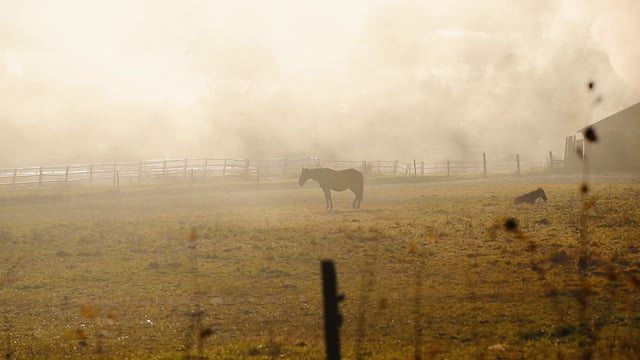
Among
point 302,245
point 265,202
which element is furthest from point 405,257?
point 265,202

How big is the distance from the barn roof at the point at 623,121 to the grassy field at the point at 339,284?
114ft

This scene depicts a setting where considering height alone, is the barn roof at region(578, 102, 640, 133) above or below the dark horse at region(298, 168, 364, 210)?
above

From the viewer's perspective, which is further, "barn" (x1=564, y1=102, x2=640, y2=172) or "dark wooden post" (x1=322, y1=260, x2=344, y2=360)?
"barn" (x1=564, y1=102, x2=640, y2=172)

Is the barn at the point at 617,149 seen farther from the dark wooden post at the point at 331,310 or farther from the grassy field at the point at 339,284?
the dark wooden post at the point at 331,310

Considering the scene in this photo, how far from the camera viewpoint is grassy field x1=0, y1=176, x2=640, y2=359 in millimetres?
11086

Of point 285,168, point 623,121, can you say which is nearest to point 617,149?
point 623,121

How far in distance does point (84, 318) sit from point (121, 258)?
621cm

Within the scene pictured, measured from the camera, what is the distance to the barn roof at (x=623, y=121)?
60.8 meters

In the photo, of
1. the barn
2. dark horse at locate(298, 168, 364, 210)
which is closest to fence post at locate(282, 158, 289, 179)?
the barn

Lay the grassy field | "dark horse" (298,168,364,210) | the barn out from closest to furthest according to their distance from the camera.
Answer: the grassy field < "dark horse" (298,168,364,210) < the barn

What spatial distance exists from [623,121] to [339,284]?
52.2 m

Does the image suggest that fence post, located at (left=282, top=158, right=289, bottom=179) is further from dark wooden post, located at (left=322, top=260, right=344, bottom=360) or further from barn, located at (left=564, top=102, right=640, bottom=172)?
dark wooden post, located at (left=322, top=260, right=344, bottom=360)

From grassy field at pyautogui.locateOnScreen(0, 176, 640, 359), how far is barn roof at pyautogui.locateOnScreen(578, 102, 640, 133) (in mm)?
34826

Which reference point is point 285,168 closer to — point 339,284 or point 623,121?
point 623,121
